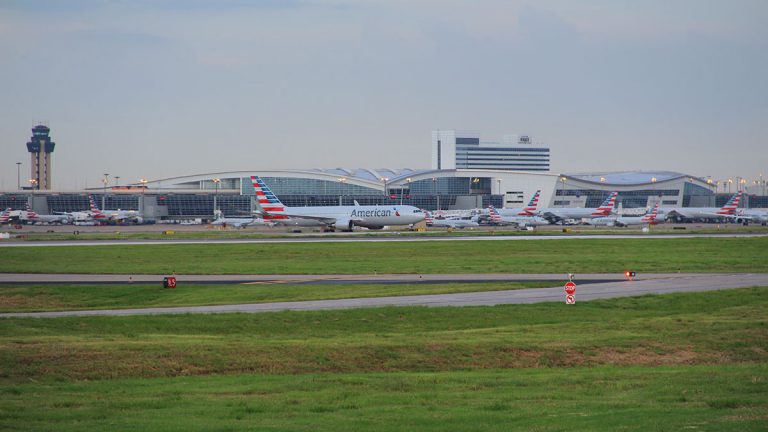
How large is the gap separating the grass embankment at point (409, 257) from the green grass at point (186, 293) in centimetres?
1013

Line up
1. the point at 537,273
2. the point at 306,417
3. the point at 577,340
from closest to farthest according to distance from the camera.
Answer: the point at 306,417 < the point at 577,340 < the point at 537,273

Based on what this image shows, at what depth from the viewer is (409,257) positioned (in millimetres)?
65000

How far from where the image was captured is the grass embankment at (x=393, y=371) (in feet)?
49.9

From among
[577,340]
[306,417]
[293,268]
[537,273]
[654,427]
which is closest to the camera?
[654,427]

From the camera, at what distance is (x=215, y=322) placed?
29344mm

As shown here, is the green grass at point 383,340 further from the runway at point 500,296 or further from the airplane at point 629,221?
the airplane at point 629,221

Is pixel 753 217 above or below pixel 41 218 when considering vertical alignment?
above

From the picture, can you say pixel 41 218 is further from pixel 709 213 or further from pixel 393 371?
pixel 393 371

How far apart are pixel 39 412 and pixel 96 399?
1592 mm

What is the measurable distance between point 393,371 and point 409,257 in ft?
143

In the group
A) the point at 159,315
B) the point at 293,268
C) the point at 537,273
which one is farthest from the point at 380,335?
the point at 293,268

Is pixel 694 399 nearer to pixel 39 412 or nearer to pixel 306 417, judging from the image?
pixel 306 417

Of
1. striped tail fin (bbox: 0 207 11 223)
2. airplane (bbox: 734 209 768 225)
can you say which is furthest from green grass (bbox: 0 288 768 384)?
striped tail fin (bbox: 0 207 11 223)

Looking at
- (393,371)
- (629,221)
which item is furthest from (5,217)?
(393,371)
